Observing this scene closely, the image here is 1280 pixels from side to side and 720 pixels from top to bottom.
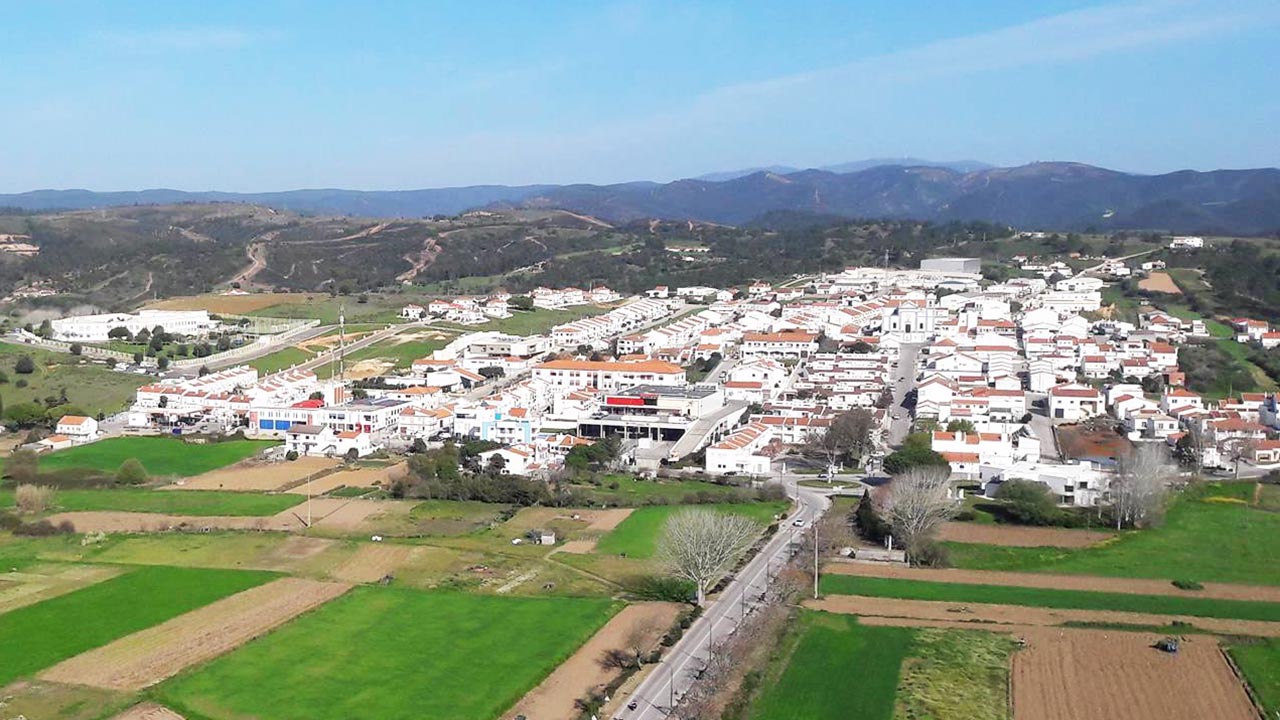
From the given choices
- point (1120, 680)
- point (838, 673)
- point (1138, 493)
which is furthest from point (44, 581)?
point (1138, 493)

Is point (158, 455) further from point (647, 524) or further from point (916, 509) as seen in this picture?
point (916, 509)

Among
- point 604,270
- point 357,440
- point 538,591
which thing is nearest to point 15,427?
point 357,440

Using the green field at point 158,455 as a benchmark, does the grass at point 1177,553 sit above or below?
above

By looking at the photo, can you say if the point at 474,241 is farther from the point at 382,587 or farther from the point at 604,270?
the point at 382,587

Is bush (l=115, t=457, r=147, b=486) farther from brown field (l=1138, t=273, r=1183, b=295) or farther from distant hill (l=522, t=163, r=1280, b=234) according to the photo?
distant hill (l=522, t=163, r=1280, b=234)

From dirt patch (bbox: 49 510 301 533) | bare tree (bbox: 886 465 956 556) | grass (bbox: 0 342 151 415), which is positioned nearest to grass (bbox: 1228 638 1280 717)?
bare tree (bbox: 886 465 956 556)

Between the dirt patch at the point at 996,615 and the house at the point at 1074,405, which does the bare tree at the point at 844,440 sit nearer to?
the house at the point at 1074,405

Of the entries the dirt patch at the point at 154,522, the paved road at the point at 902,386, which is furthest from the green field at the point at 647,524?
the paved road at the point at 902,386
